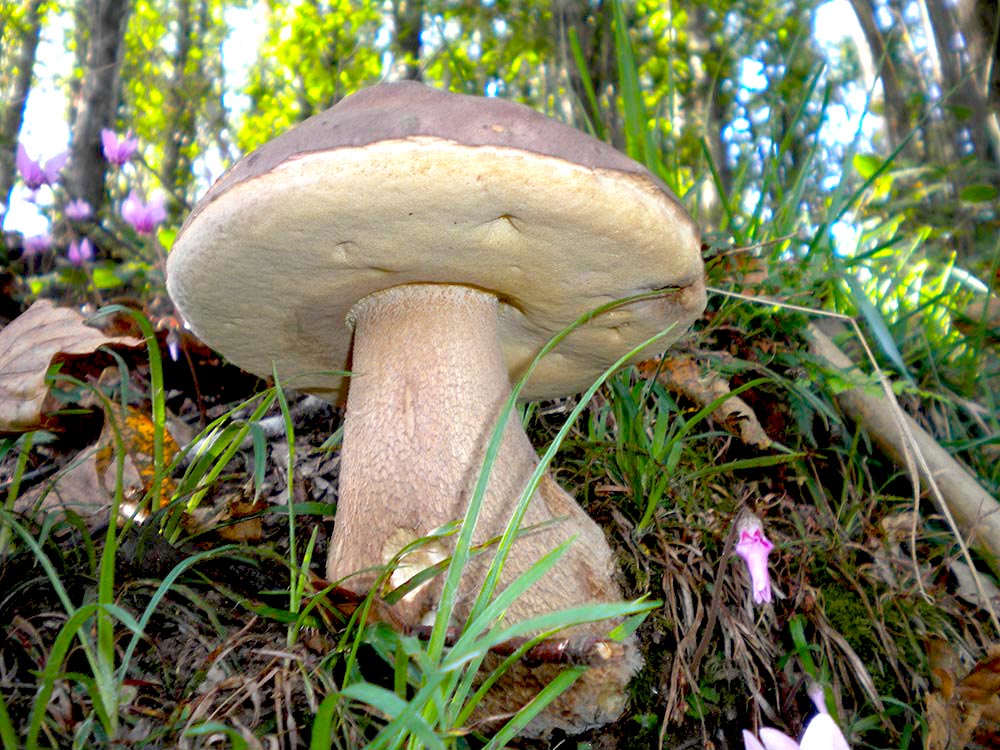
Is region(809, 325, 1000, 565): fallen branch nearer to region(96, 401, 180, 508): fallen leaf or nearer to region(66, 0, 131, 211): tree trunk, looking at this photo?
region(96, 401, 180, 508): fallen leaf

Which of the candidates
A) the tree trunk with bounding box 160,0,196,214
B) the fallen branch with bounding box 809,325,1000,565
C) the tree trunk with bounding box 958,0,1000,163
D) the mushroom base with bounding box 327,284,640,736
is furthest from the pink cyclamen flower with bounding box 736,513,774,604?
the tree trunk with bounding box 160,0,196,214

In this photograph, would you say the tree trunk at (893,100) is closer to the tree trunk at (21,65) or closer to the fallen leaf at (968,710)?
the fallen leaf at (968,710)

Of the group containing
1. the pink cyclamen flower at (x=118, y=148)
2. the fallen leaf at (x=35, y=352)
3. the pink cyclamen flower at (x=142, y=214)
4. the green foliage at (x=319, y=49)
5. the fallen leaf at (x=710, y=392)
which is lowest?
the fallen leaf at (x=710, y=392)

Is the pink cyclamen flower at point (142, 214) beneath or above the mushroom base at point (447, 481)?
above

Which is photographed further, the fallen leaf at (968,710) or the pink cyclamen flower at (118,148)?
the pink cyclamen flower at (118,148)

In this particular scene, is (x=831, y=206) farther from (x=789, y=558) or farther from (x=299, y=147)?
(x=299, y=147)

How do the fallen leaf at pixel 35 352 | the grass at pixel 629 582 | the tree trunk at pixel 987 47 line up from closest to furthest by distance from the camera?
the grass at pixel 629 582 < the fallen leaf at pixel 35 352 < the tree trunk at pixel 987 47

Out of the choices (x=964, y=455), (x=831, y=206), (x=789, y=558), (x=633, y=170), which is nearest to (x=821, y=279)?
(x=831, y=206)

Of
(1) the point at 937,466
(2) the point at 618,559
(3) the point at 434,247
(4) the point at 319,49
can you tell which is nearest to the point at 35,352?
(3) the point at 434,247

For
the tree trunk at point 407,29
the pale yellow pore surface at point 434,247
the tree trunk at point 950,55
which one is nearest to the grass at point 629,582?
the pale yellow pore surface at point 434,247
